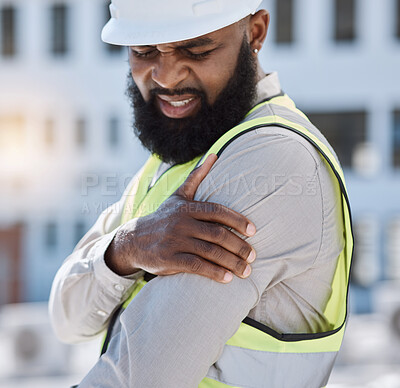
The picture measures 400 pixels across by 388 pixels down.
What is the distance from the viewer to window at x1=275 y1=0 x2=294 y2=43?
46.8 ft

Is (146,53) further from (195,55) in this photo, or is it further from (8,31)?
(8,31)

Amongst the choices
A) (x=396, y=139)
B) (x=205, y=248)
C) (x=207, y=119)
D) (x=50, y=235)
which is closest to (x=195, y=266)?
(x=205, y=248)

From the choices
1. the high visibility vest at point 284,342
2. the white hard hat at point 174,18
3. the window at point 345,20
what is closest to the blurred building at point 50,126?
the window at point 345,20

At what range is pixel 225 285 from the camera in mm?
1330

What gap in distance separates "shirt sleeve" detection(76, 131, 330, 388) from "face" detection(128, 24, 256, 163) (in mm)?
237

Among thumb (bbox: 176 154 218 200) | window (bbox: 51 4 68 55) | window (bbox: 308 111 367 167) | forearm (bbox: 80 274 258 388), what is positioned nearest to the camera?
forearm (bbox: 80 274 258 388)

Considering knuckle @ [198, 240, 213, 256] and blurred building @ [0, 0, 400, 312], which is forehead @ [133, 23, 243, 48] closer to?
knuckle @ [198, 240, 213, 256]

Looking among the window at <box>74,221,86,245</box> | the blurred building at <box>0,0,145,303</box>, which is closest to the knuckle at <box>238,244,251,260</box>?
the blurred building at <box>0,0,145,303</box>

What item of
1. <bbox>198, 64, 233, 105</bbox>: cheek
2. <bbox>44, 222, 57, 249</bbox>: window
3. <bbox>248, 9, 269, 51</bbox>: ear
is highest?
<bbox>248, 9, 269, 51</bbox>: ear

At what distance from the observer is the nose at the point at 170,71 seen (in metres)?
1.61

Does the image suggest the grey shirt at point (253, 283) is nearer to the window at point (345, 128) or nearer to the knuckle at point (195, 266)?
the knuckle at point (195, 266)

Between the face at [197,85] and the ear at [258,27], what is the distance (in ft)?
0.23

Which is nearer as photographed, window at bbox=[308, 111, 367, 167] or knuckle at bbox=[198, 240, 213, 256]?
knuckle at bbox=[198, 240, 213, 256]

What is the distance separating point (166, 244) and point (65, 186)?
14336 millimetres
